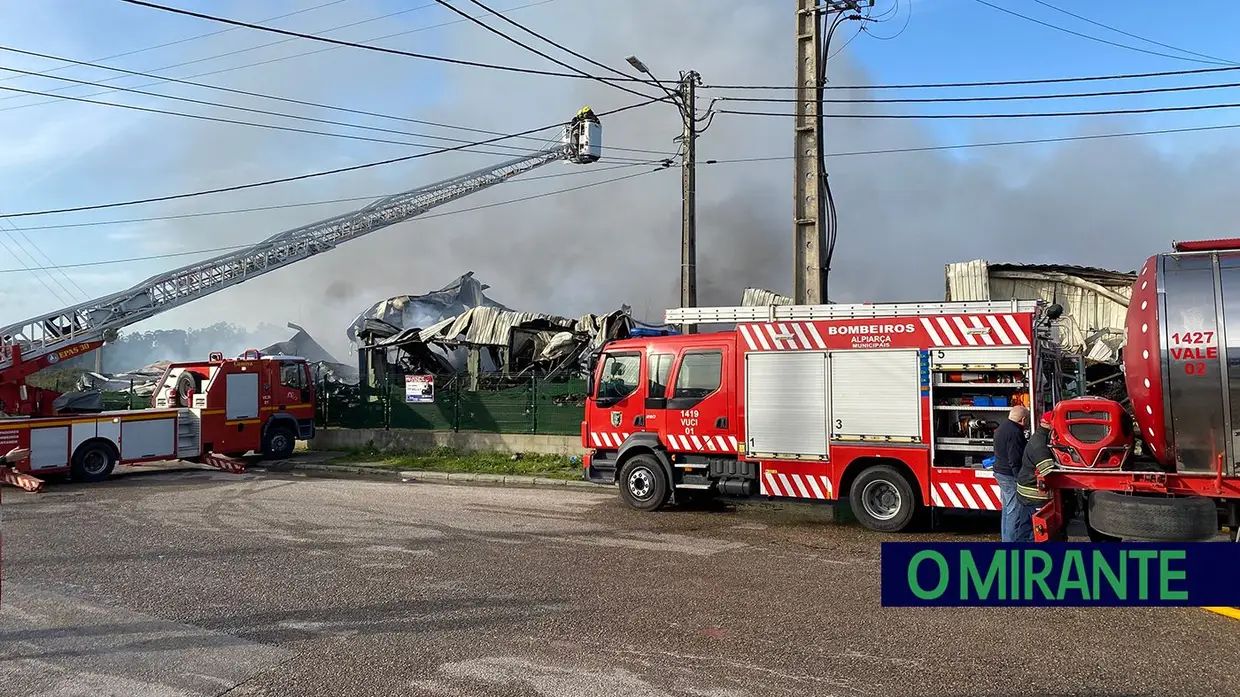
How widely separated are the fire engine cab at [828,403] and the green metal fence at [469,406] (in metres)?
5.17

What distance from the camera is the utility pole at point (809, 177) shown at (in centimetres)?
1268

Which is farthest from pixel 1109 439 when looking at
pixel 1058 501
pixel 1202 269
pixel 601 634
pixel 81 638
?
pixel 81 638

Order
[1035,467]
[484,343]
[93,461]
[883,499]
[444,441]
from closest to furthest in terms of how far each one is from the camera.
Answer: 1. [1035,467]
2. [883,499]
3. [93,461]
4. [444,441]
5. [484,343]

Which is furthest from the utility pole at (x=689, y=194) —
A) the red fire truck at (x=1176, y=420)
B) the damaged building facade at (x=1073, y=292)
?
the red fire truck at (x=1176, y=420)

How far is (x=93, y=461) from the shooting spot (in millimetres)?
15328

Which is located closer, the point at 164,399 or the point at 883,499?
the point at 883,499

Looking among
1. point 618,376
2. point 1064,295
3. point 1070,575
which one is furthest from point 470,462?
point 1070,575

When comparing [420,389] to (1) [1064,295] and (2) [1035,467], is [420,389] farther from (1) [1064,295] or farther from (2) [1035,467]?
(2) [1035,467]

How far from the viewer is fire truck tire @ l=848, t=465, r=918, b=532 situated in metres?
9.45

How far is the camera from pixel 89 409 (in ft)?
63.1

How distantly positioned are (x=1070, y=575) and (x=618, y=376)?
9.20 m

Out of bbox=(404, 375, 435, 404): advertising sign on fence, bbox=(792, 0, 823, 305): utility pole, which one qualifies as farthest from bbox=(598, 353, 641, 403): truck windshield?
bbox=(404, 375, 435, 404): advertising sign on fence

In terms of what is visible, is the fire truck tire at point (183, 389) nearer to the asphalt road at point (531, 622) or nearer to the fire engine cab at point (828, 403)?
the asphalt road at point (531, 622)

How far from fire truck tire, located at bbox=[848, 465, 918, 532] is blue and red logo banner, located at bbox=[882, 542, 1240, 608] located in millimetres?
6954
